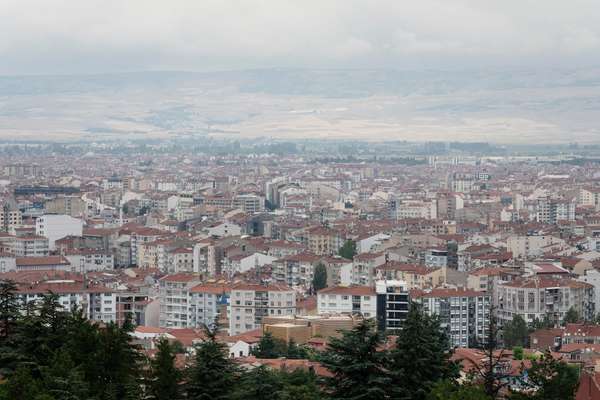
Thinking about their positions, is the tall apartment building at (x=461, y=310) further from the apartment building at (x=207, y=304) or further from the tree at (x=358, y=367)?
the tree at (x=358, y=367)

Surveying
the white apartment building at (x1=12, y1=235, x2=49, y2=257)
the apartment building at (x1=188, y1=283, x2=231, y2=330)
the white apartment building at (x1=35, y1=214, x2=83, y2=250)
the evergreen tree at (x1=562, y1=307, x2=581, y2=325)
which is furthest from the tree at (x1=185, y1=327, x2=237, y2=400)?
the white apartment building at (x1=35, y1=214, x2=83, y2=250)

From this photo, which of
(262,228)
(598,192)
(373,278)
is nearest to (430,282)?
(373,278)

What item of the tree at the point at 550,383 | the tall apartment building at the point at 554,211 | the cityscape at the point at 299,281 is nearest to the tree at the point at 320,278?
the cityscape at the point at 299,281

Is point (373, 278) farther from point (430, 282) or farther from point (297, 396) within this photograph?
point (297, 396)

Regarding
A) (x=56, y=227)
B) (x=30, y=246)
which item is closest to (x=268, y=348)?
(x=30, y=246)

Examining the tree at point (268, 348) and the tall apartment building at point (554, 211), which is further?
the tall apartment building at point (554, 211)

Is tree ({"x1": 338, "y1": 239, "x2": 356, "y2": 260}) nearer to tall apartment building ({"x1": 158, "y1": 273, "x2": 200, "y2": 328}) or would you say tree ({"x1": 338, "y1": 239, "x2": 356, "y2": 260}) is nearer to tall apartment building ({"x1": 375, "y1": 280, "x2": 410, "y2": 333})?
tall apartment building ({"x1": 158, "y1": 273, "x2": 200, "y2": 328})

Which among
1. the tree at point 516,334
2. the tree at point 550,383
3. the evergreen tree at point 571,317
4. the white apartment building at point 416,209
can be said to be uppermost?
the tree at point 550,383
